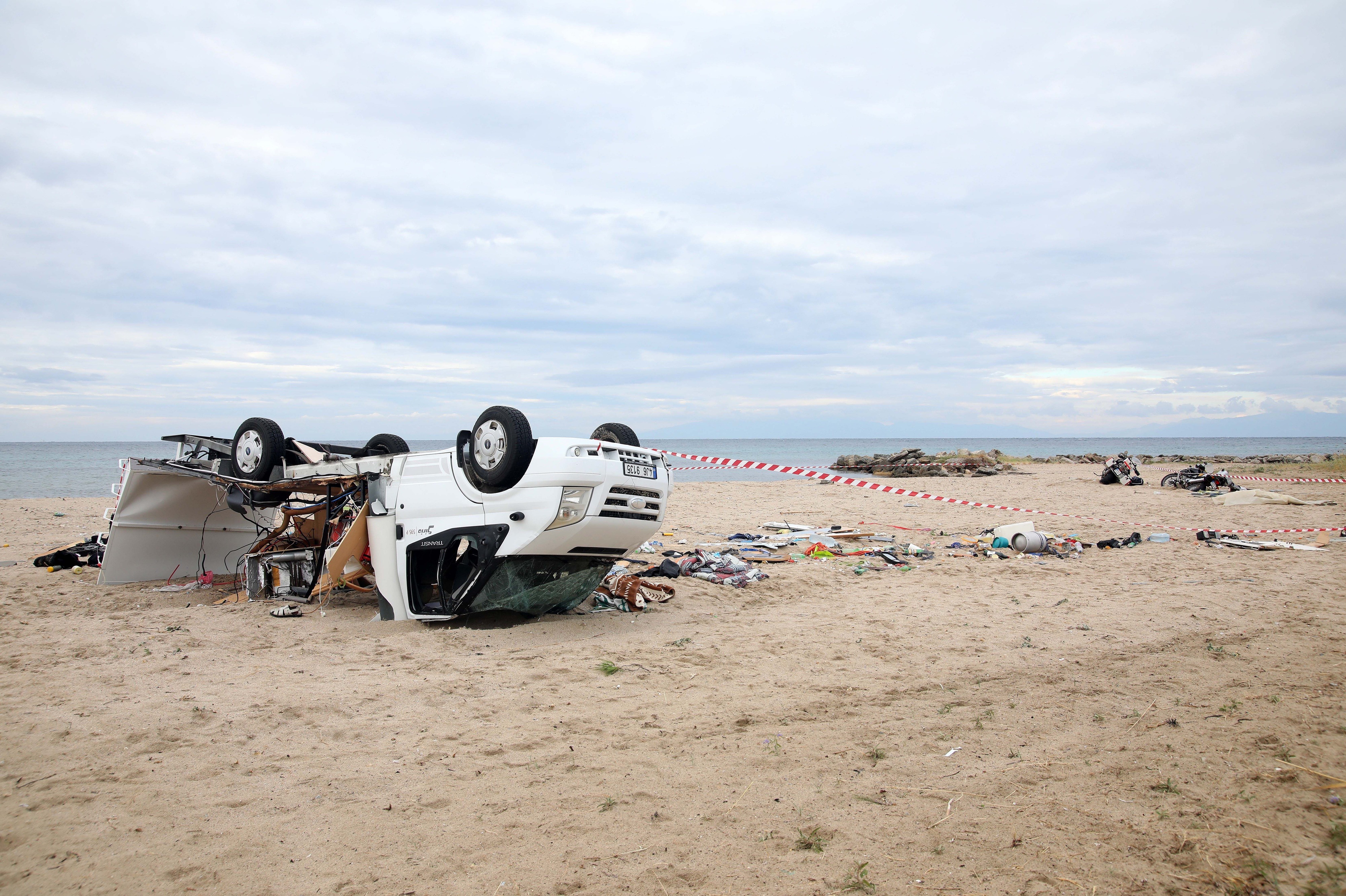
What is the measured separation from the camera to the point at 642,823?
Result: 3.24 metres

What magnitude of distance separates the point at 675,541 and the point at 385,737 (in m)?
8.60

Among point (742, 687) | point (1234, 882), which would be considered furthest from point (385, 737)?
point (1234, 882)

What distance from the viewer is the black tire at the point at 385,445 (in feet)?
28.0

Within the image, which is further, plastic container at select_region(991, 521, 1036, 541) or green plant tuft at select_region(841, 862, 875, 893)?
plastic container at select_region(991, 521, 1036, 541)

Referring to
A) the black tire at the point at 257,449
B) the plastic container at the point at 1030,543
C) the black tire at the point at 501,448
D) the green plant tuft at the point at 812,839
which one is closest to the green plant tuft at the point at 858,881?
the green plant tuft at the point at 812,839

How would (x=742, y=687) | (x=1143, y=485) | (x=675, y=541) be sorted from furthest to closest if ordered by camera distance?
1. (x=1143, y=485)
2. (x=675, y=541)
3. (x=742, y=687)

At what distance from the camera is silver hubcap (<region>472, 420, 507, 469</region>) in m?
6.40

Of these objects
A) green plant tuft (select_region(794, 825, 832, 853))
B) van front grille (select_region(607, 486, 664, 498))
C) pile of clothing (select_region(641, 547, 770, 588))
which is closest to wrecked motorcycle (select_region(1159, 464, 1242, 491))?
pile of clothing (select_region(641, 547, 770, 588))

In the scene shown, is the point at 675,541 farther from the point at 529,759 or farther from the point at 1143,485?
the point at 1143,485

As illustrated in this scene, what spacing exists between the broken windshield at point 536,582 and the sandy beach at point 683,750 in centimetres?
25

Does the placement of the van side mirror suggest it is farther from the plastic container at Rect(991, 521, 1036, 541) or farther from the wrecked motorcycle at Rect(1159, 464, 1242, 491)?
the wrecked motorcycle at Rect(1159, 464, 1242, 491)

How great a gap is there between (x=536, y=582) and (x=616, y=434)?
1.55 meters

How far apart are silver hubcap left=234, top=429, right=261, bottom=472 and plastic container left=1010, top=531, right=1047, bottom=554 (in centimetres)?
1003

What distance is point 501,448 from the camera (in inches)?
252
